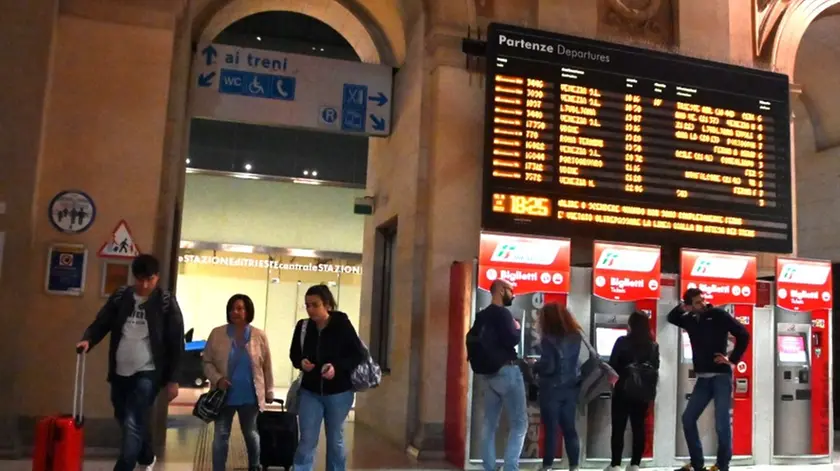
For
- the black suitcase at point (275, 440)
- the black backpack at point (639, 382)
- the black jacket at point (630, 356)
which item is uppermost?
the black jacket at point (630, 356)

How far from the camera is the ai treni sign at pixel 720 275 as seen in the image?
7066 mm

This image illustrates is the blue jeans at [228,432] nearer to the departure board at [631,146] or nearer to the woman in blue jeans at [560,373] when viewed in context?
the woman in blue jeans at [560,373]

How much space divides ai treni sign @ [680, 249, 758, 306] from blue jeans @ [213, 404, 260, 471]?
4.37m

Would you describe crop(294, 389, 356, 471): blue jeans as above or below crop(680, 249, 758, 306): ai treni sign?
below

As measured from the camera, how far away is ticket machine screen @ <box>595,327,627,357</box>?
6.85 meters

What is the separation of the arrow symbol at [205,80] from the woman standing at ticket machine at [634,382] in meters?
5.20

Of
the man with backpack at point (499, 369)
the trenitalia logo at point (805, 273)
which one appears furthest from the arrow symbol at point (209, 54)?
the trenitalia logo at point (805, 273)

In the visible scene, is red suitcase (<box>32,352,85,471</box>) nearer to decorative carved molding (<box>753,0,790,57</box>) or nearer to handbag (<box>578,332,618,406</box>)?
handbag (<box>578,332,618,406</box>)

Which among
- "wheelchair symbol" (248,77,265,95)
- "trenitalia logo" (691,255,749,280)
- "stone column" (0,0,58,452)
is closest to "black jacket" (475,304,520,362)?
"trenitalia logo" (691,255,749,280)

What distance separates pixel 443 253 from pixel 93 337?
3607 millimetres

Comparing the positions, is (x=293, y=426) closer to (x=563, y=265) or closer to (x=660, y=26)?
(x=563, y=265)

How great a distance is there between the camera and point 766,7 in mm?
8711

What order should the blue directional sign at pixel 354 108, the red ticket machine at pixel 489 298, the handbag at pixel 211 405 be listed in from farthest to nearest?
the blue directional sign at pixel 354 108 < the red ticket machine at pixel 489 298 < the handbag at pixel 211 405

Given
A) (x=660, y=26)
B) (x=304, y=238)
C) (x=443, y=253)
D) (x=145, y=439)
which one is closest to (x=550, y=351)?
(x=443, y=253)
